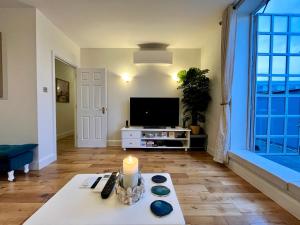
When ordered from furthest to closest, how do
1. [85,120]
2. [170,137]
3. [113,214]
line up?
1. [85,120]
2. [170,137]
3. [113,214]

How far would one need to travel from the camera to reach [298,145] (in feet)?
9.71

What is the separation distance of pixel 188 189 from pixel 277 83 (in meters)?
2.22

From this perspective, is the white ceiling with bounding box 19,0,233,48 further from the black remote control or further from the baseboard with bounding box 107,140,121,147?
the black remote control

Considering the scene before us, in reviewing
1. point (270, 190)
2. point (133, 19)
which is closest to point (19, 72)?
point (133, 19)

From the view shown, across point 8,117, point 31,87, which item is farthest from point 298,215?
point 8,117

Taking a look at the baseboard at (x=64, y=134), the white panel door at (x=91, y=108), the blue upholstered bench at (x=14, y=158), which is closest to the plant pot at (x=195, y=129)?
the white panel door at (x=91, y=108)

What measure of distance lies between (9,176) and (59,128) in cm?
343

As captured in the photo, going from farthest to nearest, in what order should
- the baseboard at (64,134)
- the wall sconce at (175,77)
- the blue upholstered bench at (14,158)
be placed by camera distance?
1. the baseboard at (64,134)
2. the wall sconce at (175,77)
3. the blue upholstered bench at (14,158)

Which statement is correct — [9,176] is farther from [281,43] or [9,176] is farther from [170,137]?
[281,43]

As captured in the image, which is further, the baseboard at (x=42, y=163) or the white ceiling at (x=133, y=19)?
the baseboard at (x=42, y=163)

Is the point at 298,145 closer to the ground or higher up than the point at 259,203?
higher up

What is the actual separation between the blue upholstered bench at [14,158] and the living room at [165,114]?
1.1 inches

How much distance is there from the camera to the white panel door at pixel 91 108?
15.7 ft

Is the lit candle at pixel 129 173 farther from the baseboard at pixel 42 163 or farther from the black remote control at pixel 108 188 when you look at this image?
the baseboard at pixel 42 163
